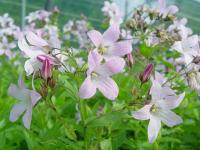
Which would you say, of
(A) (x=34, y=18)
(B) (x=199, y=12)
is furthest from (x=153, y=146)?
(B) (x=199, y=12)

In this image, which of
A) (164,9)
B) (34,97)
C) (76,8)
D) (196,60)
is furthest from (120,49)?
(76,8)

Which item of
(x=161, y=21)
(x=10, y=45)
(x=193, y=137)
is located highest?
(x=161, y=21)

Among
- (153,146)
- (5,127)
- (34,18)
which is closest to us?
(153,146)

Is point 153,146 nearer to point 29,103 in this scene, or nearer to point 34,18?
point 29,103

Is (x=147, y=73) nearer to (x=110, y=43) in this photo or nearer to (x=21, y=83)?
(x=110, y=43)

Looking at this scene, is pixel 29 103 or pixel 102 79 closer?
pixel 102 79
